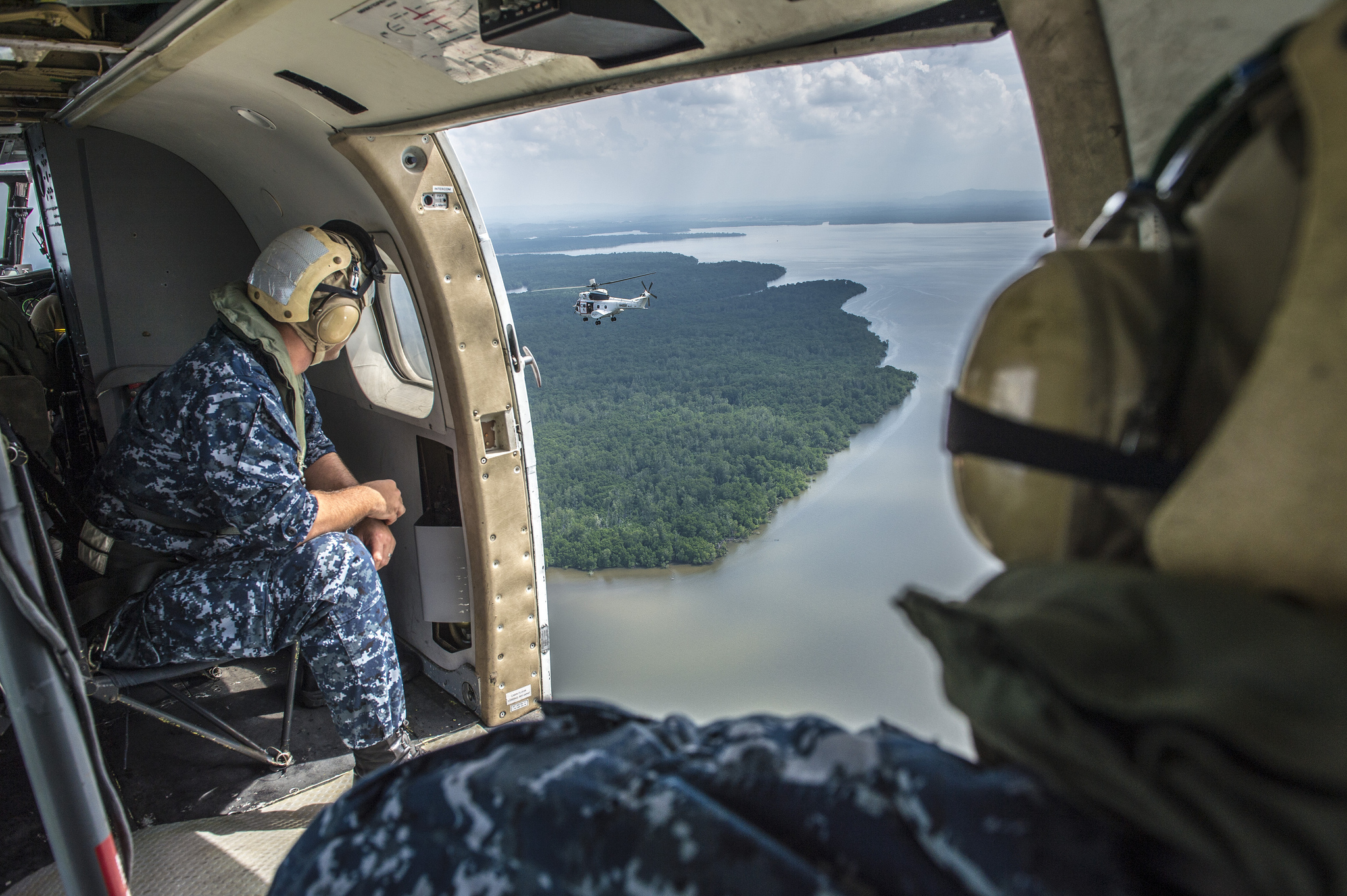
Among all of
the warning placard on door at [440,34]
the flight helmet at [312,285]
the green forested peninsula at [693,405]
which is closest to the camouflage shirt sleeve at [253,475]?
the flight helmet at [312,285]

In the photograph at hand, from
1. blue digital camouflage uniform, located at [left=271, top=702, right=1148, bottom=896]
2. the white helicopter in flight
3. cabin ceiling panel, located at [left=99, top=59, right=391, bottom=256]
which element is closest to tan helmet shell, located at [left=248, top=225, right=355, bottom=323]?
cabin ceiling panel, located at [left=99, top=59, right=391, bottom=256]

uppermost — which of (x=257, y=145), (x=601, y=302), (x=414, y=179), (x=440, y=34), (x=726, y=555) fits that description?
(x=257, y=145)

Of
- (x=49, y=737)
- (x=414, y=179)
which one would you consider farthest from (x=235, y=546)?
(x=414, y=179)

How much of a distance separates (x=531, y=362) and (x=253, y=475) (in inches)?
38.8

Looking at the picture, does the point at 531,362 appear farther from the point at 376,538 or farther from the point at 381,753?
the point at 381,753

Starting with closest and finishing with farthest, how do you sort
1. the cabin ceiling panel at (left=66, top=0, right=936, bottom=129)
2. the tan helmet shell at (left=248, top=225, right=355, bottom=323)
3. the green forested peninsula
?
the cabin ceiling panel at (left=66, top=0, right=936, bottom=129) < the tan helmet shell at (left=248, top=225, right=355, bottom=323) < the green forested peninsula

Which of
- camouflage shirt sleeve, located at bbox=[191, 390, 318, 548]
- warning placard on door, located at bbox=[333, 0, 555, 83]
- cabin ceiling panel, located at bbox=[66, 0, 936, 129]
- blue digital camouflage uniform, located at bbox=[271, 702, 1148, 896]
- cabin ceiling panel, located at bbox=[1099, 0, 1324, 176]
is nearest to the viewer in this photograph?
blue digital camouflage uniform, located at bbox=[271, 702, 1148, 896]

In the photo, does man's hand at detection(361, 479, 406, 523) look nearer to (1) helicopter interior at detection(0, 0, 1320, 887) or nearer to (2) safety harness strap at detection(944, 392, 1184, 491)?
(1) helicopter interior at detection(0, 0, 1320, 887)

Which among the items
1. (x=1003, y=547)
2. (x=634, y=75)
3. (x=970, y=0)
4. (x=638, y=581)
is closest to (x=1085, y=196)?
(x=970, y=0)

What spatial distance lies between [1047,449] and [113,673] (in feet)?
8.00

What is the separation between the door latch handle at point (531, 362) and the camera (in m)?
2.71

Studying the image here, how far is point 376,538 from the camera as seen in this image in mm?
2516

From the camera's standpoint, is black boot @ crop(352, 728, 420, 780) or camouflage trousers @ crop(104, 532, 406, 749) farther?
black boot @ crop(352, 728, 420, 780)

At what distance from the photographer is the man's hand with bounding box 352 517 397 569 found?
98.5 inches
